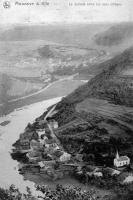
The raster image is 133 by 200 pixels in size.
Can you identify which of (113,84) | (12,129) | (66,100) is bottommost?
(12,129)

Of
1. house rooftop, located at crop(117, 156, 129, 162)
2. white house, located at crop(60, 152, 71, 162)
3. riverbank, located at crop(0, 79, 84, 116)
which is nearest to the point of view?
house rooftop, located at crop(117, 156, 129, 162)

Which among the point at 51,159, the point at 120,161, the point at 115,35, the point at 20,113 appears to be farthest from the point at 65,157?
the point at 115,35

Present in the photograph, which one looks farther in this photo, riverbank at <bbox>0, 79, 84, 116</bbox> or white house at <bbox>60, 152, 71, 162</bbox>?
riverbank at <bbox>0, 79, 84, 116</bbox>

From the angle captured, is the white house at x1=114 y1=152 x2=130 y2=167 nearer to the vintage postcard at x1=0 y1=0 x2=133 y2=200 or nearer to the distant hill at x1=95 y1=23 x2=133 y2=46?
the vintage postcard at x1=0 y1=0 x2=133 y2=200

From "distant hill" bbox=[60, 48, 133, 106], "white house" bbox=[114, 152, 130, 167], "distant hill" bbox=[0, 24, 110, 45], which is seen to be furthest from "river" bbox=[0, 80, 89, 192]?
"white house" bbox=[114, 152, 130, 167]

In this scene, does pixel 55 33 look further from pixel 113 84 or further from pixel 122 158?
pixel 122 158
